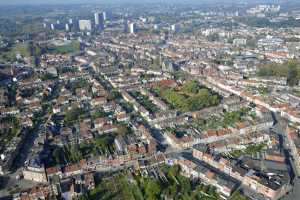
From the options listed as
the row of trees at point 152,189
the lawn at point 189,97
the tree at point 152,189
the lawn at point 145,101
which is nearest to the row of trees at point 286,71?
the lawn at point 189,97

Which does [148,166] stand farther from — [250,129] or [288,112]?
[288,112]

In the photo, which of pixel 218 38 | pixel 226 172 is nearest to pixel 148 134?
pixel 226 172

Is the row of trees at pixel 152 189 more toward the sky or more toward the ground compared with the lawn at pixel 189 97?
more toward the ground

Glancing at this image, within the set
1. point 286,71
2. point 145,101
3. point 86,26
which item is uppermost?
point 86,26

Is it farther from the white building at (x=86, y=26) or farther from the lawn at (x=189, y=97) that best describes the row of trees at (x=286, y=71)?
Answer: the white building at (x=86, y=26)

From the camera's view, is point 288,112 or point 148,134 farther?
point 288,112

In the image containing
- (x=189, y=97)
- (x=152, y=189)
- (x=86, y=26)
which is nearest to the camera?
(x=152, y=189)

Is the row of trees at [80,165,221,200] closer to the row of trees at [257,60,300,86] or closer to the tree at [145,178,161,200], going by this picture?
the tree at [145,178,161,200]

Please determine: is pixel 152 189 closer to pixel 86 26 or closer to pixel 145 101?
pixel 145 101

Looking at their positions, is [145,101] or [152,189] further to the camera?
[145,101]

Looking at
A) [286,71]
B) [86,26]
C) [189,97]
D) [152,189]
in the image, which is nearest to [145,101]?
[189,97]

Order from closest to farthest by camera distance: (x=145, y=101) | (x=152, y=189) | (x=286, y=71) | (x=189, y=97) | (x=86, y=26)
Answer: (x=152, y=189) < (x=189, y=97) < (x=145, y=101) < (x=286, y=71) < (x=86, y=26)
